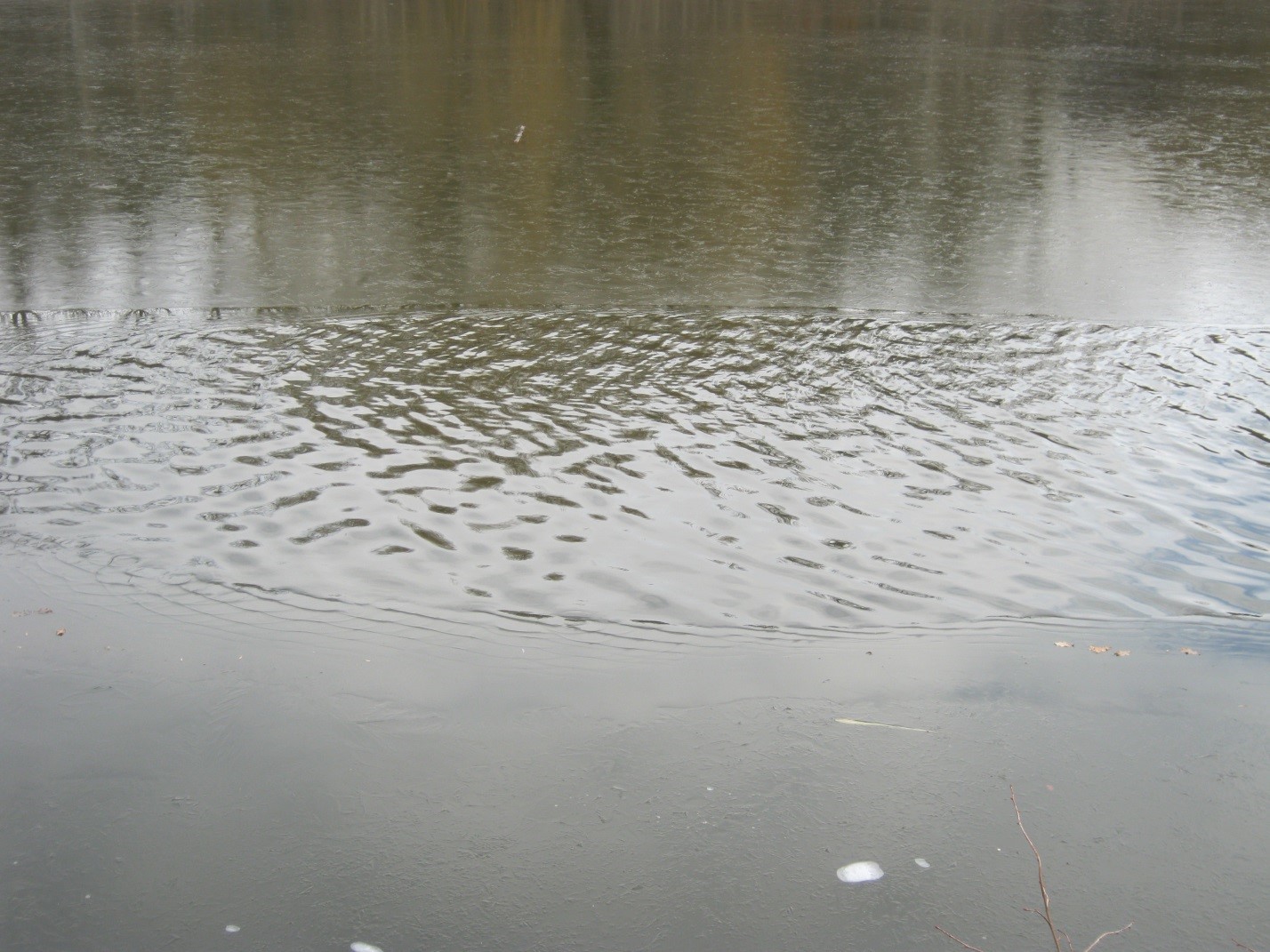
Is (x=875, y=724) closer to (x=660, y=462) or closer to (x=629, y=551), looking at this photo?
(x=629, y=551)

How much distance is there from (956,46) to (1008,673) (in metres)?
19.5

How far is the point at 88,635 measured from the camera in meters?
4.84

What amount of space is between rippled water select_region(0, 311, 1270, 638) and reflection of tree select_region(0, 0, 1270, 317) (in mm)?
1047

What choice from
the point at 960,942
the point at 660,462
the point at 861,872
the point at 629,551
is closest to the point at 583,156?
the point at 660,462

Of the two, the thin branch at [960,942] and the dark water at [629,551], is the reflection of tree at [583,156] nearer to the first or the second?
the dark water at [629,551]

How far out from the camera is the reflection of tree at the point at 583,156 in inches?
367

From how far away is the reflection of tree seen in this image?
9.33 metres

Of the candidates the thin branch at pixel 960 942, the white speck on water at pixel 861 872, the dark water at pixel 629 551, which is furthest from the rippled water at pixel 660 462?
the thin branch at pixel 960 942

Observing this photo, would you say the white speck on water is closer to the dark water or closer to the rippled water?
the dark water

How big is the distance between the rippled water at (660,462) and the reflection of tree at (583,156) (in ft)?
3.44

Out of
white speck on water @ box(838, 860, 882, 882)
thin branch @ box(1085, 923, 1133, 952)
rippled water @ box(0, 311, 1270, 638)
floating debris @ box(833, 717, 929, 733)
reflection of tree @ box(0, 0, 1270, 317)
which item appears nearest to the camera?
thin branch @ box(1085, 923, 1133, 952)

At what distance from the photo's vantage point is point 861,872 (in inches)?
141

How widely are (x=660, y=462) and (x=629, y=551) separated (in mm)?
931

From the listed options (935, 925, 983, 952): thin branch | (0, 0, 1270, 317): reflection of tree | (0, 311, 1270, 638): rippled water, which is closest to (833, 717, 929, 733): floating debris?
(0, 311, 1270, 638): rippled water
